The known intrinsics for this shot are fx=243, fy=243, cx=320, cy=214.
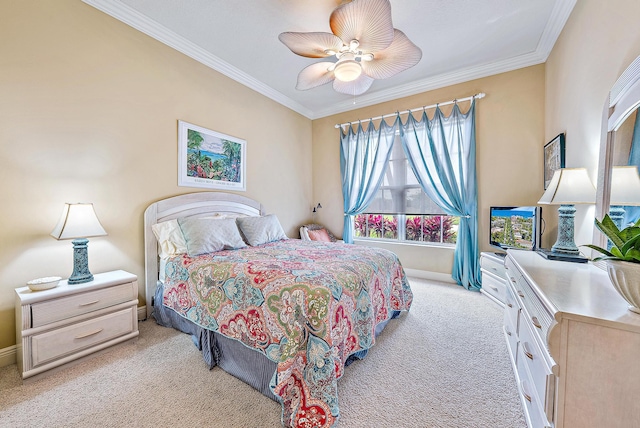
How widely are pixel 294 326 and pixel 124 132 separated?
2.49 metres

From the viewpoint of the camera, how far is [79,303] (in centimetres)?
179

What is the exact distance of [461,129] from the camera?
3420 mm

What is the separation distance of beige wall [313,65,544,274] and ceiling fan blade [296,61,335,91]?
1.90 m

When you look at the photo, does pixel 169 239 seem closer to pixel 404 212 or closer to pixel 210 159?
pixel 210 159

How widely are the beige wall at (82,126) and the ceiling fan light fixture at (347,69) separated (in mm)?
1845

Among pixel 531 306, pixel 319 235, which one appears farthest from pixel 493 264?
pixel 319 235

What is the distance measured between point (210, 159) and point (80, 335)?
2099 mm

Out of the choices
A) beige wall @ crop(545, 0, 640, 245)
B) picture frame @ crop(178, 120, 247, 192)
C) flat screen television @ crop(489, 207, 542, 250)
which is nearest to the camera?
beige wall @ crop(545, 0, 640, 245)

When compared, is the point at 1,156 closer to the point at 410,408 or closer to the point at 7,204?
the point at 7,204

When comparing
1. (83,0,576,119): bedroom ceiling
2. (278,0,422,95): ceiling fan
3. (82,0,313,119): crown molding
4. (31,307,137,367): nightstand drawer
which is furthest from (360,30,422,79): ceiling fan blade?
(31,307,137,367): nightstand drawer

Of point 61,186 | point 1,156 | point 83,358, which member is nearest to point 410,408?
point 83,358

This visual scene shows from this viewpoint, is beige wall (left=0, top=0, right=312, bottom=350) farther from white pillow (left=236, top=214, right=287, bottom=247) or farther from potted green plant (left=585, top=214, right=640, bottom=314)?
potted green plant (left=585, top=214, right=640, bottom=314)

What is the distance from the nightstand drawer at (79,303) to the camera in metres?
1.63

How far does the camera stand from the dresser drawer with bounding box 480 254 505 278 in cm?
270
